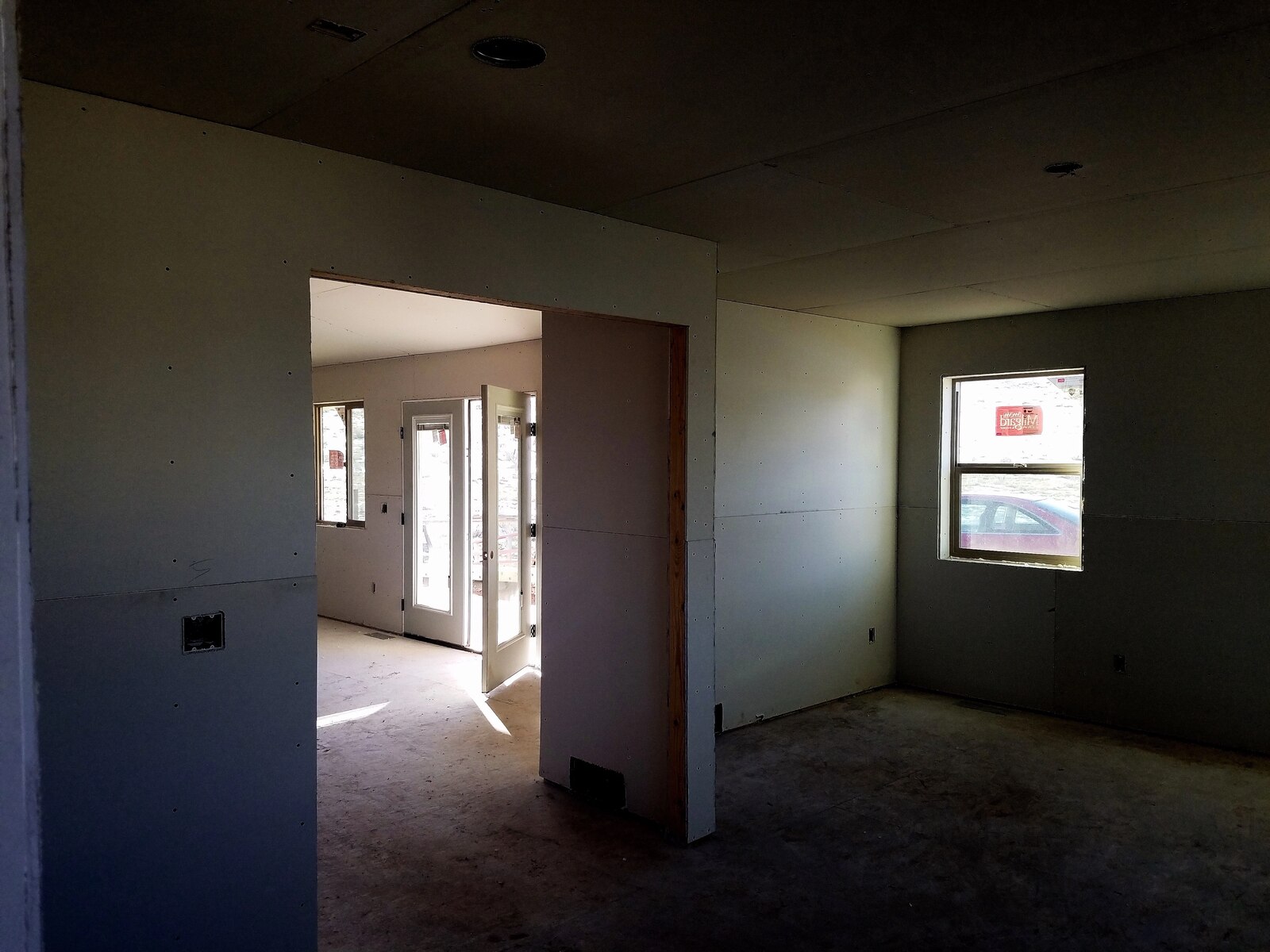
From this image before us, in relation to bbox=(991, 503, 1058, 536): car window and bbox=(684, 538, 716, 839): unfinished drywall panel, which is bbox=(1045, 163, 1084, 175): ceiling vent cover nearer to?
bbox=(684, 538, 716, 839): unfinished drywall panel

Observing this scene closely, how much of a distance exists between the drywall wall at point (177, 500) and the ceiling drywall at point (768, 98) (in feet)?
0.65

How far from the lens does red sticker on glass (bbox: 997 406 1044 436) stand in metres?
5.95

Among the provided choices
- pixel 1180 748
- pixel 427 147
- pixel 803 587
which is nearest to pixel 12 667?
pixel 427 147

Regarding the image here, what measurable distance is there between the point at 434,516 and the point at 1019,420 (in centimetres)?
495

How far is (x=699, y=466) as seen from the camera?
3916 mm

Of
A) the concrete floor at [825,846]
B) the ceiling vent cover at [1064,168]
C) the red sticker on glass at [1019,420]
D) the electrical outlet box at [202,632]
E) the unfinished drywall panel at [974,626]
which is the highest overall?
the ceiling vent cover at [1064,168]

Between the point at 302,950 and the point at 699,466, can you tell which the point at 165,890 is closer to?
the point at 302,950

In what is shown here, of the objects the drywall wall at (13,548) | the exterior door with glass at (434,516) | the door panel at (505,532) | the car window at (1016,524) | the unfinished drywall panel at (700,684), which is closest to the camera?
the drywall wall at (13,548)

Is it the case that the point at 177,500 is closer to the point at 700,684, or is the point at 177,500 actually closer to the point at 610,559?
the point at 610,559

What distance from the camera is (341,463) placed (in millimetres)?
8930

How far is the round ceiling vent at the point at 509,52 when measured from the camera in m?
2.00

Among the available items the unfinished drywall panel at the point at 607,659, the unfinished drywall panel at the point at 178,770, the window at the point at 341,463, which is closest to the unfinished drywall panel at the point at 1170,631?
the unfinished drywall panel at the point at 607,659

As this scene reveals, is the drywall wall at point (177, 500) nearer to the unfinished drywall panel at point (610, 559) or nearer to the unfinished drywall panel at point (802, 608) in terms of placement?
the unfinished drywall panel at point (610, 559)

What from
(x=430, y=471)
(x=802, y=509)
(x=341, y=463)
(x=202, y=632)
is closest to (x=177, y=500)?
(x=202, y=632)
